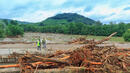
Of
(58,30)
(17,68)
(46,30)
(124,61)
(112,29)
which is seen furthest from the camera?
(46,30)

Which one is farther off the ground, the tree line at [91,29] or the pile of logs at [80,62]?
the tree line at [91,29]

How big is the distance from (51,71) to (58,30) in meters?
82.2

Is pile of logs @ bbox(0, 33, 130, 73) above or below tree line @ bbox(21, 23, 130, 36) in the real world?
below

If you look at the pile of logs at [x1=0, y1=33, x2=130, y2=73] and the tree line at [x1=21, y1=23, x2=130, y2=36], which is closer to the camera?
the pile of logs at [x1=0, y1=33, x2=130, y2=73]

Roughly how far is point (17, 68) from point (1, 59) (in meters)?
1.42

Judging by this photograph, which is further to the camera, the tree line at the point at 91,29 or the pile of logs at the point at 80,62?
the tree line at the point at 91,29

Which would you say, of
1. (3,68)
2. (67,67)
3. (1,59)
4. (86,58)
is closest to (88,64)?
(86,58)

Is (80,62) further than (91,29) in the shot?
No

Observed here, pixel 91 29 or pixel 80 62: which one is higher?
pixel 91 29

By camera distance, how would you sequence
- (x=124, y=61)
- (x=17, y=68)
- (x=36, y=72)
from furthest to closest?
(x=124, y=61) < (x=17, y=68) < (x=36, y=72)

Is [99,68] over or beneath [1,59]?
beneath

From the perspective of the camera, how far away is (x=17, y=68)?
5.04 metres

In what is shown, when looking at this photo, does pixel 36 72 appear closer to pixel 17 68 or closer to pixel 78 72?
pixel 17 68

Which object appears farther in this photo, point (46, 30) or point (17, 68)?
point (46, 30)
